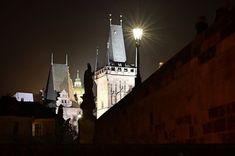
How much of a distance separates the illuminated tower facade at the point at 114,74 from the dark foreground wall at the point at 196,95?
117553 mm

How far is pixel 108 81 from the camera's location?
135 metres

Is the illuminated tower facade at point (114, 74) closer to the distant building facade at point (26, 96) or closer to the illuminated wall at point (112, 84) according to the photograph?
the illuminated wall at point (112, 84)

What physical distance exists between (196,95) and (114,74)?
12606cm

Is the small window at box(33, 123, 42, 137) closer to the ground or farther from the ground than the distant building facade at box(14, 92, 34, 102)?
closer to the ground

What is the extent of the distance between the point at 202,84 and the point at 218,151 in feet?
9.98

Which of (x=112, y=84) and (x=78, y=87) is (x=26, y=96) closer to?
(x=112, y=84)

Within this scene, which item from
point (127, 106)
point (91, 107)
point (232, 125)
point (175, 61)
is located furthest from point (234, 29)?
point (91, 107)

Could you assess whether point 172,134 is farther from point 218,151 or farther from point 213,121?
point 218,151

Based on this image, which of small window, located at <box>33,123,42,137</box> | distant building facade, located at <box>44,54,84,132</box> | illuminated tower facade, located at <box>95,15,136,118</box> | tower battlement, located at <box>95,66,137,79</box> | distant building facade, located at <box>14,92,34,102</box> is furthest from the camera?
tower battlement, located at <box>95,66,137,79</box>

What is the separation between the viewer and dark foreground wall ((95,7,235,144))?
Result: 7.28m

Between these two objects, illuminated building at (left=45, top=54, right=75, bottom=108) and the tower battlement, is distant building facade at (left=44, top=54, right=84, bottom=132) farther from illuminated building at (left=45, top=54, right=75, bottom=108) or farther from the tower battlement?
the tower battlement

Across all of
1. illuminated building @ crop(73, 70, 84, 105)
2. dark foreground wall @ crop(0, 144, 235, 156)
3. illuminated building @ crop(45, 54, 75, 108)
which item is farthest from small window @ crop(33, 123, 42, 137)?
illuminated building @ crop(73, 70, 84, 105)

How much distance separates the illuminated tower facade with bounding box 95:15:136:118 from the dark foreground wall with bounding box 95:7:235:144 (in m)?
118

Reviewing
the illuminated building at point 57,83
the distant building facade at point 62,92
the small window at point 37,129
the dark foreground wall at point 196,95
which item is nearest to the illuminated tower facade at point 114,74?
the distant building facade at point 62,92
